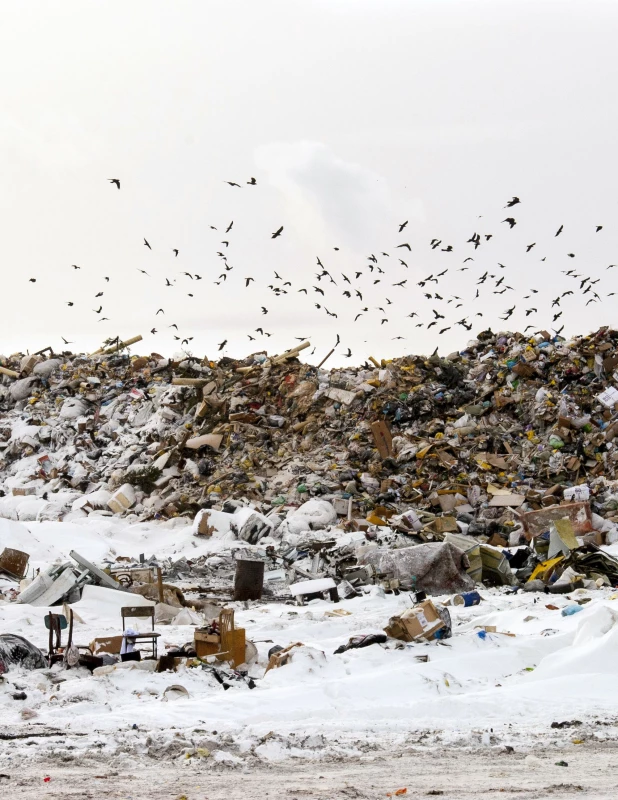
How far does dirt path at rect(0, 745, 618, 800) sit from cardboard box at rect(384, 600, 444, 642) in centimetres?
212

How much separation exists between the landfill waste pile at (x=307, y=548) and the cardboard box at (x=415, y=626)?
0.02m

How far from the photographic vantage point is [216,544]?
12.3 meters

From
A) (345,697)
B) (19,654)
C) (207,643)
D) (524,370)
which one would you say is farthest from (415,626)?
(524,370)

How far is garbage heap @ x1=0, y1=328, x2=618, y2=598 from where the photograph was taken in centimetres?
1134

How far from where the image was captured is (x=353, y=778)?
3594 millimetres

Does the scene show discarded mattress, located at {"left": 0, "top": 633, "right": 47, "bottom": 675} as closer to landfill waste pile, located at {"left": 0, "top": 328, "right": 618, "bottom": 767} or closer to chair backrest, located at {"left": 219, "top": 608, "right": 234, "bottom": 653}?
landfill waste pile, located at {"left": 0, "top": 328, "right": 618, "bottom": 767}

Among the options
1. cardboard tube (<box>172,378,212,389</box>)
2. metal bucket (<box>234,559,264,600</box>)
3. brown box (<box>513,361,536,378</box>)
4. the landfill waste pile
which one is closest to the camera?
the landfill waste pile

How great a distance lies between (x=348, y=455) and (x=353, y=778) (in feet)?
38.1

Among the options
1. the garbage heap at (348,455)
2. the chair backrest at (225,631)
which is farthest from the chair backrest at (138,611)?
the garbage heap at (348,455)

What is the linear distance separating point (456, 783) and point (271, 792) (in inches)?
28.9

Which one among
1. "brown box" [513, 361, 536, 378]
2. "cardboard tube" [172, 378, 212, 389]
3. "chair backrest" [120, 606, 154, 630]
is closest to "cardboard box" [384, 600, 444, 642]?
"chair backrest" [120, 606, 154, 630]

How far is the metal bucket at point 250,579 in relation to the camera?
950 cm

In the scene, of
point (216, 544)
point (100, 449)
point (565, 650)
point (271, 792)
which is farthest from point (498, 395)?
point (271, 792)

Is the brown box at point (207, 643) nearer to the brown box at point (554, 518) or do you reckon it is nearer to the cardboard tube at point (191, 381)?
the brown box at point (554, 518)
